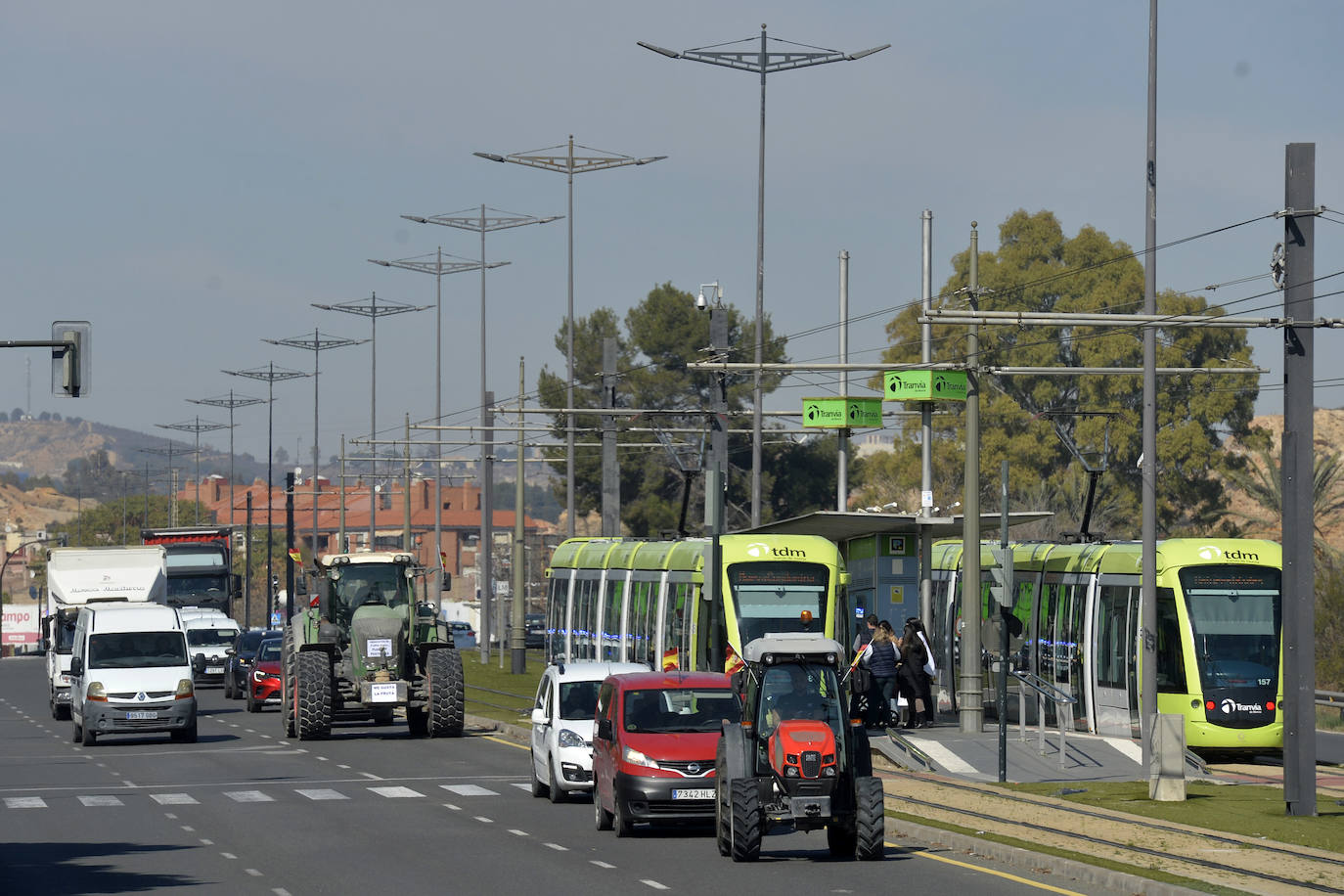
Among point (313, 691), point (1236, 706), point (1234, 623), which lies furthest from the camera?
point (313, 691)

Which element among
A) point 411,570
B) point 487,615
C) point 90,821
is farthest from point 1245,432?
point 90,821

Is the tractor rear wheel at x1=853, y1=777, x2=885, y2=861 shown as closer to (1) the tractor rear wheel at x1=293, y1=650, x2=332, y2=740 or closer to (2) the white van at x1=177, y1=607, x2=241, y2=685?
(1) the tractor rear wheel at x1=293, y1=650, x2=332, y2=740

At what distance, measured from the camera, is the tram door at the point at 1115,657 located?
3173 centimetres

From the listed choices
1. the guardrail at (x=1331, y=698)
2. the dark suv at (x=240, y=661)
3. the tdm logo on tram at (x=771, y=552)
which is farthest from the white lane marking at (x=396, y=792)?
the dark suv at (x=240, y=661)

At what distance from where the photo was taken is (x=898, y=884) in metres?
16.3

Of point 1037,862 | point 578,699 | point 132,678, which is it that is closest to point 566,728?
point 578,699

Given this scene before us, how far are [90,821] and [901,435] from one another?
2616 inches

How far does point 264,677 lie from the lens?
44906mm

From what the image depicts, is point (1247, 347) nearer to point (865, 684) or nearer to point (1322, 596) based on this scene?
point (1322, 596)

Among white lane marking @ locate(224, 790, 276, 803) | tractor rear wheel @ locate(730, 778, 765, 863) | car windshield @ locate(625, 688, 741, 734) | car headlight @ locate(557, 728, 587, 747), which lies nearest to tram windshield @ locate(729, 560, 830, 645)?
car headlight @ locate(557, 728, 587, 747)

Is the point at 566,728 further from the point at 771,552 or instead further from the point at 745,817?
the point at 771,552

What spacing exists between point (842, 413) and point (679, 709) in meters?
19.1

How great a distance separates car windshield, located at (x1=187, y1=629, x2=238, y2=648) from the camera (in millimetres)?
56906

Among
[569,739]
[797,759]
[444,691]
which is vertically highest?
[797,759]
